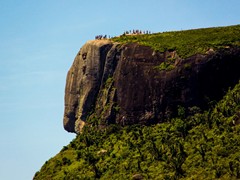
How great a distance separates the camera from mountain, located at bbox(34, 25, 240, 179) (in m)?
69.9

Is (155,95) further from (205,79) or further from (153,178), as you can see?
(153,178)

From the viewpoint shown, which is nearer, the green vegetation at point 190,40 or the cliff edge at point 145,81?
the cliff edge at point 145,81

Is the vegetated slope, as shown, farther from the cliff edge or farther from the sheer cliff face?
the sheer cliff face

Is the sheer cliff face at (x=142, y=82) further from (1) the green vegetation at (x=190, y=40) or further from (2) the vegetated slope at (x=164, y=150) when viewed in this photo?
(2) the vegetated slope at (x=164, y=150)

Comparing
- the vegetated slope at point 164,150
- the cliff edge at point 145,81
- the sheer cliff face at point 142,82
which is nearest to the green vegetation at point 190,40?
the cliff edge at point 145,81

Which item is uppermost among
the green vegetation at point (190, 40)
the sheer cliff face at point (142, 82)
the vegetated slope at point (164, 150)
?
the green vegetation at point (190, 40)

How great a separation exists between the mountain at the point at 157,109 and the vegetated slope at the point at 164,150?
0.14 m

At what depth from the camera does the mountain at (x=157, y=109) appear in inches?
2753

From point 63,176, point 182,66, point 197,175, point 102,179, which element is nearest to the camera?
point 197,175

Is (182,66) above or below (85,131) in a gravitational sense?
above

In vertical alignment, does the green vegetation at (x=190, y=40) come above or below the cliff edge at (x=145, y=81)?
above

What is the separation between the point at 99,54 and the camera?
93.4 meters

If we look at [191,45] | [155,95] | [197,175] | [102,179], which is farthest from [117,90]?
[197,175]

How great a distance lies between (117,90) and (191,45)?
13716 mm
